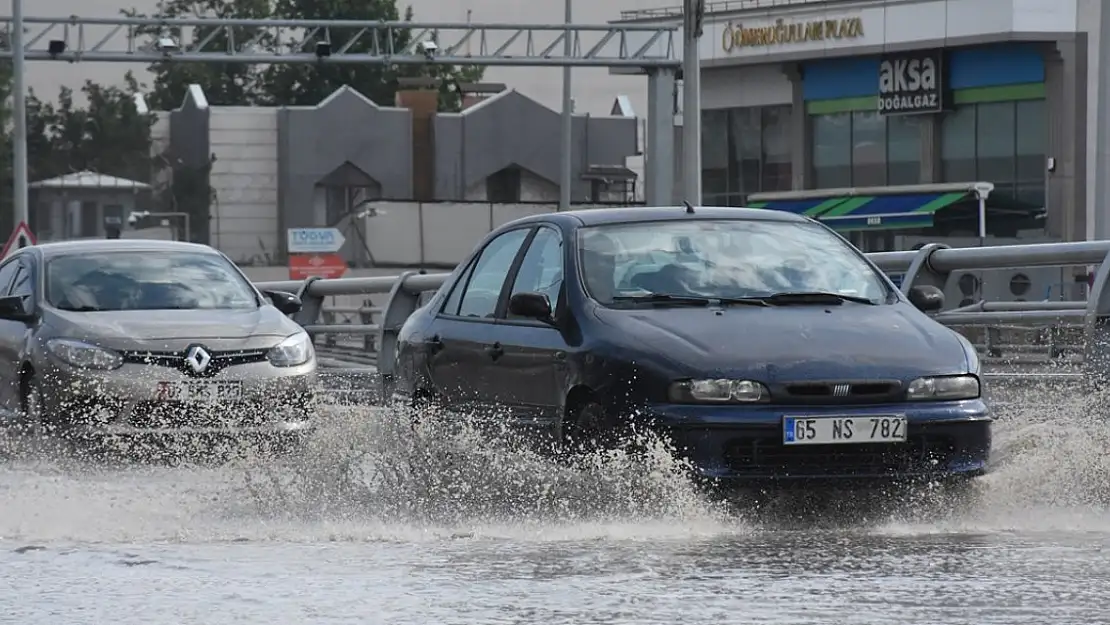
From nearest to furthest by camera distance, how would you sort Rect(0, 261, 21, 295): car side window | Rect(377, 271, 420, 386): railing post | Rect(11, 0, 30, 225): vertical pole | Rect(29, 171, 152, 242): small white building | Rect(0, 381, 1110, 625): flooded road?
Rect(0, 381, 1110, 625): flooded road, Rect(0, 261, 21, 295): car side window, Rect(377, 271, 420, 386): railing post, Rect(11, 0, 30, 225): vertical pole, Rect(29, 171, 152, 242): small white building

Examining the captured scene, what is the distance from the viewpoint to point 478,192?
96.4m

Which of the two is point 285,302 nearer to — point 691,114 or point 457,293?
point 457,293

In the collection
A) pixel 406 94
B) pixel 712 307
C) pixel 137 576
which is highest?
pixel 406 94

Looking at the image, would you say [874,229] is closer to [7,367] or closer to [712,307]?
[7,367]

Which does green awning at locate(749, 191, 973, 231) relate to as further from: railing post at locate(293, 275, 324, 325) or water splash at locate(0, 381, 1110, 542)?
water splash at locate(0, 381, 1110, 542)

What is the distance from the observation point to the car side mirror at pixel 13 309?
15.2 metres

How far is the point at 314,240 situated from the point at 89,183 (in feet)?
122

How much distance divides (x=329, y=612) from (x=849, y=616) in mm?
1466

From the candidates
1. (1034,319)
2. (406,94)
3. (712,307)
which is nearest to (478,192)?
(406,94)

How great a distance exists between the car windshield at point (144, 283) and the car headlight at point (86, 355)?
34.0 inches

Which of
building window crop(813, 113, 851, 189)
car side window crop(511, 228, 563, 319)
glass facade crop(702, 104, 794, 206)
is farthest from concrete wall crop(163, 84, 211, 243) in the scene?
car side window crop(511, 228, 563, 319)

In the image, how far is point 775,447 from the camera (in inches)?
363

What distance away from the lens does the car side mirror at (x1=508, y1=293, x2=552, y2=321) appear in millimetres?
10383

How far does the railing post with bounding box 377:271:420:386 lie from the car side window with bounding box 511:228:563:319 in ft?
27.8
